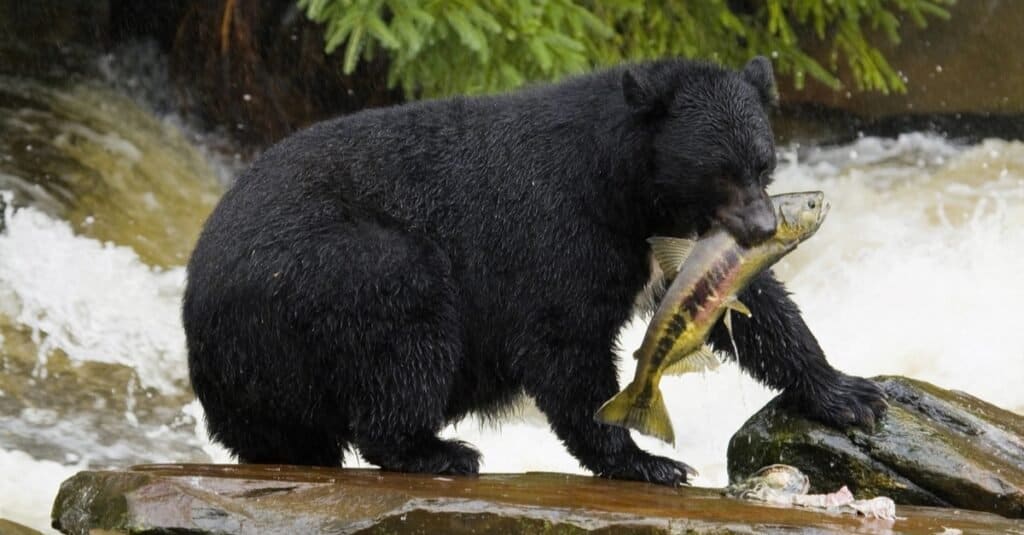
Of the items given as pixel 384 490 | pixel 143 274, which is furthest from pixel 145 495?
pixel 143 274

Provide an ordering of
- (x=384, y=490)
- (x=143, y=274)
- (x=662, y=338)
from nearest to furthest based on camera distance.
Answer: (x=384, y=490), (x=662, y=338), (x=143, y=274)

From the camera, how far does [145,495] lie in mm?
5250

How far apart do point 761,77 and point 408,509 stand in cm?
240

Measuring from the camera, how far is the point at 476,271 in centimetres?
609

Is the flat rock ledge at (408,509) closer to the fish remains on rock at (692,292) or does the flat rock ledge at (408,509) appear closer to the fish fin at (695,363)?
the fish remains on rock at (692,292)

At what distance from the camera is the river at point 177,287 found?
9.21 meters

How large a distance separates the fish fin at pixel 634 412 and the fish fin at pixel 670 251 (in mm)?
466

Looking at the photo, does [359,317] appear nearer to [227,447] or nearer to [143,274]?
[227,447]

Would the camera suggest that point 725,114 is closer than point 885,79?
Yes

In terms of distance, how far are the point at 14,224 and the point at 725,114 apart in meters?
6.97

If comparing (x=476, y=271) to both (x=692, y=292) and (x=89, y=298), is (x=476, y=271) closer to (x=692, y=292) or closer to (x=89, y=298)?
(x=692, y=292)

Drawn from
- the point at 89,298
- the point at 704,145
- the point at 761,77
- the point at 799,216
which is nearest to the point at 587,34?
the point at 89,298

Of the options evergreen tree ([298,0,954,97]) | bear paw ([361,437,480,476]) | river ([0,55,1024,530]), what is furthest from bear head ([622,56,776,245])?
evergreen tree ([298,0,954,97])

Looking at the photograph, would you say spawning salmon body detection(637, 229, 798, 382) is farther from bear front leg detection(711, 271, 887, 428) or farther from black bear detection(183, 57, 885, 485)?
bear front leg detection(711, 271, 887, 428)
